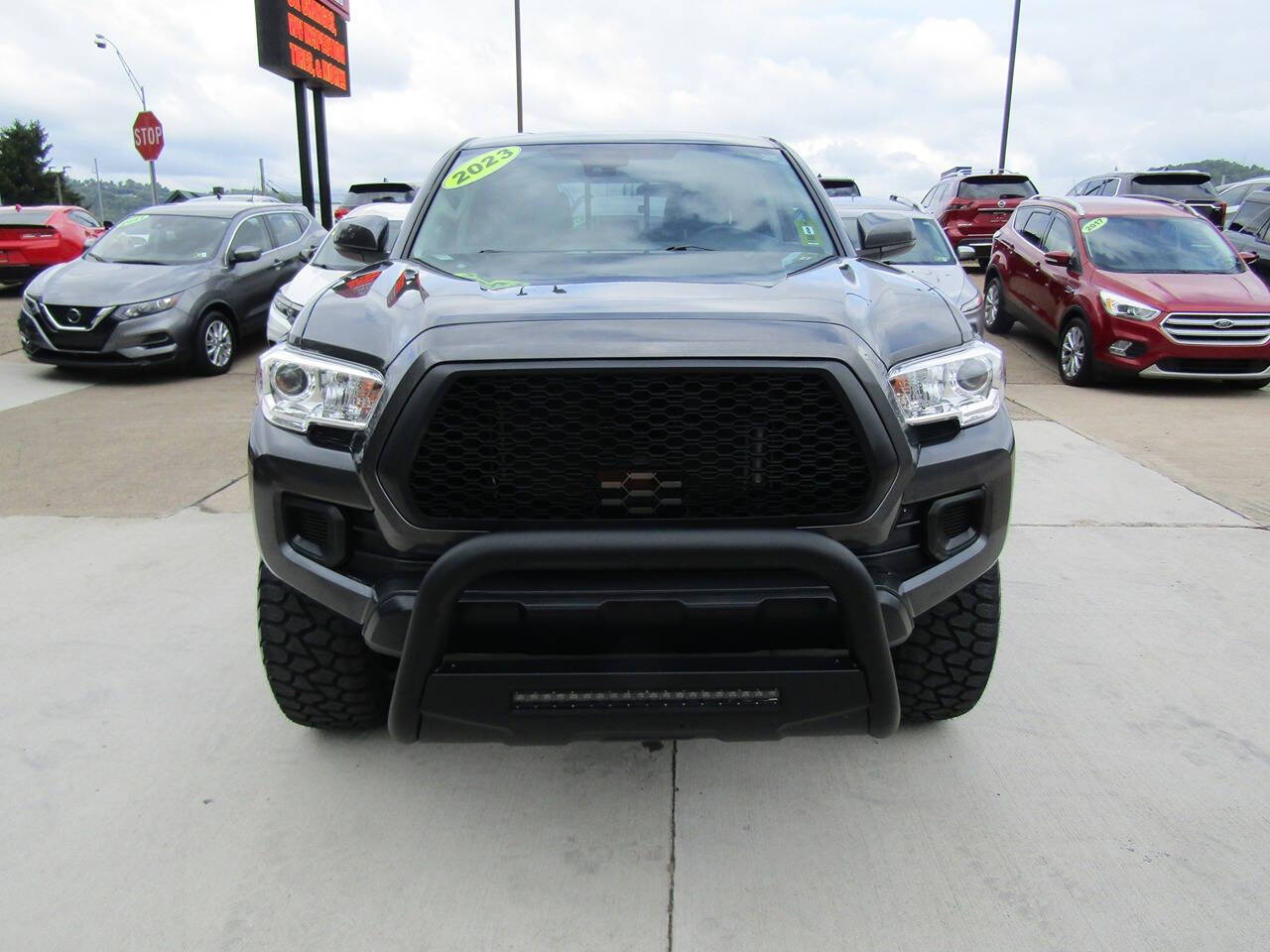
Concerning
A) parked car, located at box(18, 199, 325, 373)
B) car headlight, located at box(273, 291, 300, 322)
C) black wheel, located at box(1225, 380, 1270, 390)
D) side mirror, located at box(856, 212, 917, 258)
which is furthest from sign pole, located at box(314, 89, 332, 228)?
side mirror, located at box(856, 212, 917, 258)

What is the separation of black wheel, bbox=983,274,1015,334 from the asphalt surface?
26.9 ft

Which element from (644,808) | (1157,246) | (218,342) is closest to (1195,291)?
(1157,246)

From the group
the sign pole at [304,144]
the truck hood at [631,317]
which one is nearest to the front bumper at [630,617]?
the truck hood at [631,317]

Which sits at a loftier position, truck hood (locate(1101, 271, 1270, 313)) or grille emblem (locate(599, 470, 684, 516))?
grille emblem (locate(599, 470, 684, 516))

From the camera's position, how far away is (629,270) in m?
2.65

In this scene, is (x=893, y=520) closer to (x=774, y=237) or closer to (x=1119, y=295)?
(x=774, y=237)

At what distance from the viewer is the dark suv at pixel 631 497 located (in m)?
2.03

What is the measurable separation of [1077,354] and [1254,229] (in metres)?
5.06

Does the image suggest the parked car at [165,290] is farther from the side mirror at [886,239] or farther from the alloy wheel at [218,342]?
the side mirror at [886,239]

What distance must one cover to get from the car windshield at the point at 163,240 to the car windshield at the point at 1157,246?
29.1 ft

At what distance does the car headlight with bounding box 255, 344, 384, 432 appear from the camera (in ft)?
7.14

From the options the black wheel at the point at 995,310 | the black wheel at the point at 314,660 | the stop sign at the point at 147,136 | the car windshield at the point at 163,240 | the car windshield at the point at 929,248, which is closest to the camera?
the black wheel at the point at 314,660

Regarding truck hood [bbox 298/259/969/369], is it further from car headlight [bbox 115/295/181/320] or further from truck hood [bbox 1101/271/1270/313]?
car headlight [bbox 115/295/181/320]

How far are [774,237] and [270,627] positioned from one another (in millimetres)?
1942
